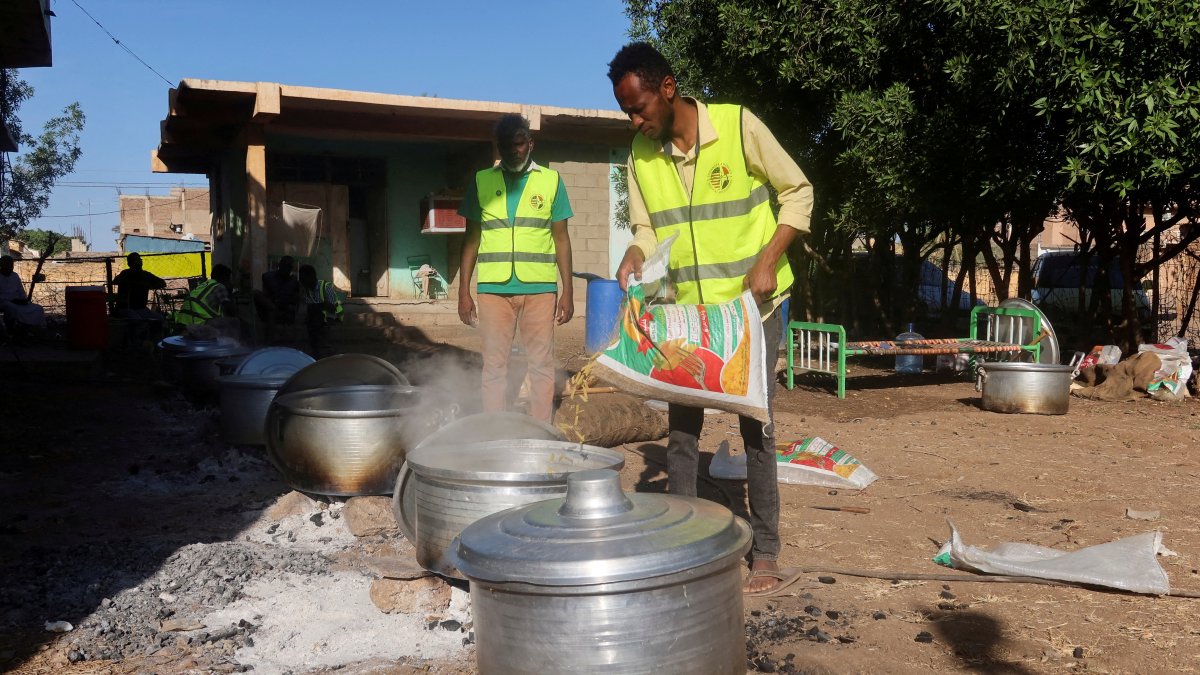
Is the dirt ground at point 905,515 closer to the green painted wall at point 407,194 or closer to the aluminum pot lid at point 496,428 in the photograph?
the aluminum pot lid at point 496,428

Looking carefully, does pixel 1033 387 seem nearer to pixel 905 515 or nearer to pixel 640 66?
pixel 905 515

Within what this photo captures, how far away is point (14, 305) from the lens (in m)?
12.9

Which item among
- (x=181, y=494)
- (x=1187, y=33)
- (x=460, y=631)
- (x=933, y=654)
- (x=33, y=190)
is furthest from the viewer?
(x=33, y=190)

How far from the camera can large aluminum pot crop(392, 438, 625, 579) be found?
2928 mm

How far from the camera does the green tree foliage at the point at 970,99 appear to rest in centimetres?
802

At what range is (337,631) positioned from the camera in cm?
309

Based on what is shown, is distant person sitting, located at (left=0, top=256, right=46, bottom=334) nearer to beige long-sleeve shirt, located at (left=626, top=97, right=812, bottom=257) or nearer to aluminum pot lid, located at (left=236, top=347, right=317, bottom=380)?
aluminum pot lid, located at (left=236, top=347, right=317, bottom=380)

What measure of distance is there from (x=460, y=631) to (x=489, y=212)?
9.23 feet

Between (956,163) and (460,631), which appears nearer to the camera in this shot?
(460,631)

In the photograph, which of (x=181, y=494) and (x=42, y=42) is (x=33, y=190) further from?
(x=181, y=494)

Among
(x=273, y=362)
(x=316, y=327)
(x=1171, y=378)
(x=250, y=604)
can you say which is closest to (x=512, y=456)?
(x=250, y=604)

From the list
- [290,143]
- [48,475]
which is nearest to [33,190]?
[290,143]

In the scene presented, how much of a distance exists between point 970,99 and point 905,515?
6.58 metres

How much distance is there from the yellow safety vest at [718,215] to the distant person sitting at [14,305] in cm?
1227
